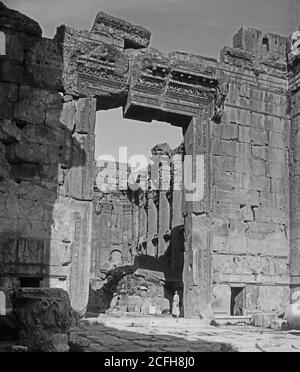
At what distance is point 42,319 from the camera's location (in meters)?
6.89

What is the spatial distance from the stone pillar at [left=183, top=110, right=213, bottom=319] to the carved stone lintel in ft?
17.9

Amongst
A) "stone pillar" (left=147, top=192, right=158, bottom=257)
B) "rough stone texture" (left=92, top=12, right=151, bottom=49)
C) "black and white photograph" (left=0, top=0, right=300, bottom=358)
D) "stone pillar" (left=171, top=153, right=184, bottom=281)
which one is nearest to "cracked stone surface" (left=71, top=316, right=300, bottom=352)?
"black and white photograph" (left=0, top=0, right=300, bottom=358)

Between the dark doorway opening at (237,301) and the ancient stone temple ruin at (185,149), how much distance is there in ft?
0.12

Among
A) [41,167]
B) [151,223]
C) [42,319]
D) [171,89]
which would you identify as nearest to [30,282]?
[41,167]

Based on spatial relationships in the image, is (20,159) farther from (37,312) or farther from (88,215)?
(37,312)

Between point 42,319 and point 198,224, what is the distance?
618 cm

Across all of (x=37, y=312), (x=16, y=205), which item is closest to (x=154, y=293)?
(x=16, y=205)

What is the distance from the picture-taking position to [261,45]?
1436cm

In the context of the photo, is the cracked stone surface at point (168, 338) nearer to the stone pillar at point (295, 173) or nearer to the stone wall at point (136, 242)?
the stone pillar at point (295, 173)

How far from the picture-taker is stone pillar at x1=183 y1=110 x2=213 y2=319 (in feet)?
40.0

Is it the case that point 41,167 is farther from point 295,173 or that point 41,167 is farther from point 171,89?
point 295,173

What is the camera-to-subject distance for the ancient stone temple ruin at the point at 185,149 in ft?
36.7
